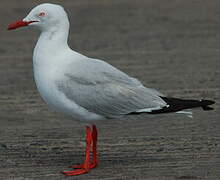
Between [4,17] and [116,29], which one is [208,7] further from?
[4,17]

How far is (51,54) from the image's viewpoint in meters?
6.10

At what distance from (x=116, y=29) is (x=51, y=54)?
19.0 feet

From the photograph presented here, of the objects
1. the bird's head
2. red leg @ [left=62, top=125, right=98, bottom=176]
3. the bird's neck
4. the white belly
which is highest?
the bird's head

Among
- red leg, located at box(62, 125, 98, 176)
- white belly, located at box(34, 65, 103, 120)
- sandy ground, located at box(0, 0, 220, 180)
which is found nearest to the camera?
white belly, located at box(34, 65, 103, 120)

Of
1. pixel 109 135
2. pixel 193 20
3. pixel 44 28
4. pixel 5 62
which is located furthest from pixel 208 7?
pixel 44 28

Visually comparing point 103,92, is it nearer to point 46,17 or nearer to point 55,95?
point 55,95

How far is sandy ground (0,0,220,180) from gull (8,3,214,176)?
16cm

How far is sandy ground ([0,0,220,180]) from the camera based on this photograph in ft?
20.5

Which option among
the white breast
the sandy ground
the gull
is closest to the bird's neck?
the gull

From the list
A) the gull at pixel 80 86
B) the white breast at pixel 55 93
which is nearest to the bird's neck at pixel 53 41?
the gull at pixel 80 86

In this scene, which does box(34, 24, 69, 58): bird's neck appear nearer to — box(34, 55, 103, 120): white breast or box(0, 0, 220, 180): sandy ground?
box(34, 55, 103, 120): white breast

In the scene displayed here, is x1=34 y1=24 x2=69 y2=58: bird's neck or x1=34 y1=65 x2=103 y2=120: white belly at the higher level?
x1=34 y1=24 x2=69 y2=58: bird's neck

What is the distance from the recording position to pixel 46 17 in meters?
6.12

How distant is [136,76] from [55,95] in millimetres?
3458
